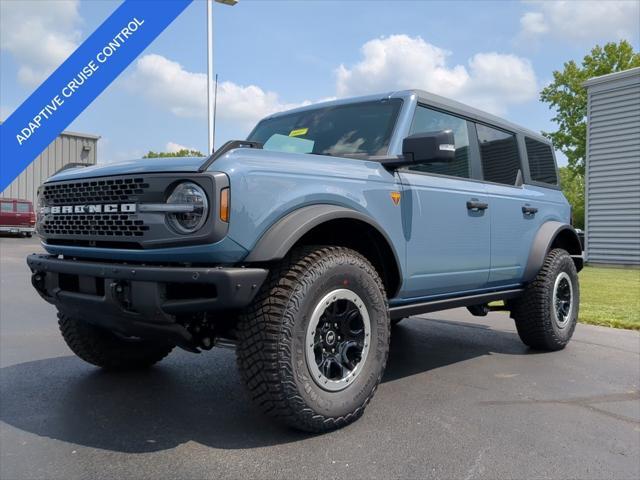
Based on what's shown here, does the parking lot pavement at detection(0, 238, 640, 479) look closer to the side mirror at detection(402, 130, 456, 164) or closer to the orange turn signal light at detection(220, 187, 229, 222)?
the orange turn signal light at detection(220, 187, 229, 222)

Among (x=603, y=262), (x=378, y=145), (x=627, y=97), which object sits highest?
(x=627, y=97)

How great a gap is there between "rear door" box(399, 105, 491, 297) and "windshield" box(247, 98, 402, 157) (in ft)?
0.72

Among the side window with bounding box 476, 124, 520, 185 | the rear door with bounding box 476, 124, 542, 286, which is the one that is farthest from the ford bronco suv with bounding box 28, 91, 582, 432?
the side window with bounding box 476, 124, 520, 185

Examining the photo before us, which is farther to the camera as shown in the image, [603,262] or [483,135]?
[603,262]

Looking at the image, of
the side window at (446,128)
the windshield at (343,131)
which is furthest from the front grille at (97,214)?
the side window at (446,128)

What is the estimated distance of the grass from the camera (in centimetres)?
667

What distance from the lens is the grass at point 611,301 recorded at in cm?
667

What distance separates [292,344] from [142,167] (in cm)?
113

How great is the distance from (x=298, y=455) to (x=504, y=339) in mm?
3712

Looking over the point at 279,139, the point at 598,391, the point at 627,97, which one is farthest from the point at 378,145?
the point at 627,97

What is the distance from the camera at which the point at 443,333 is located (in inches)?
235

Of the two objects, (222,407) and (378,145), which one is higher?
(378,145)

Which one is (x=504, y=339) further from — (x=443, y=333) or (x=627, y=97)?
(x=627, y=97)

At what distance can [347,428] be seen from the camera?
9.85ft
